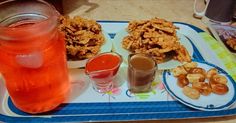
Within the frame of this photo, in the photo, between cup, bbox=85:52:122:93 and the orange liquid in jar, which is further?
cup, bbox=85:52:122:93

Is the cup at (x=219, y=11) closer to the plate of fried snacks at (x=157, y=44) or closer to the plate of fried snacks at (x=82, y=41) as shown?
the plate of fried snacks at (x=157, y=44)

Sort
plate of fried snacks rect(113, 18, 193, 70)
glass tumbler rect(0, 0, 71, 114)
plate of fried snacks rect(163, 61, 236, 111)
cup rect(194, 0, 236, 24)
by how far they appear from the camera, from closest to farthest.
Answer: glass tumbler rect(0, 0, 71, 114) → plate of fried snacks rect(163, 61, 236, 111) → plate of fried snacks rect(113, 18, 193, 70) → cup rect(194, 0, 236, 24)

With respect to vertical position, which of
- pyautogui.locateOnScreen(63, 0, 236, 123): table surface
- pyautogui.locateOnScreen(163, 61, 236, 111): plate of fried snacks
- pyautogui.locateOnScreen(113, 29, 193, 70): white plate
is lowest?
pyautogui.locateOnScreen(163, 61, 236, 111): plate of fried snacks

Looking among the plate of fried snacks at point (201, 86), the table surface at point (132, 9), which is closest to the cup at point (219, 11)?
the table surface at point (132, 9)

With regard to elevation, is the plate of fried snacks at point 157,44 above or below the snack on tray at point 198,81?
above

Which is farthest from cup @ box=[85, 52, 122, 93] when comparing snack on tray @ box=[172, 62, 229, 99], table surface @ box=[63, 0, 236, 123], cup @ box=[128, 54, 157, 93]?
table surface @ box=[63, 0, 236, 123]

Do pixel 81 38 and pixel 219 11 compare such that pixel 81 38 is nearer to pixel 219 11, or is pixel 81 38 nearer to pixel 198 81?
pixel 198 81

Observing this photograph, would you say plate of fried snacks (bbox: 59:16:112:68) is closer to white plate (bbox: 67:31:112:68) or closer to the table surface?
white plate (bbox: 67:31:112:68)
